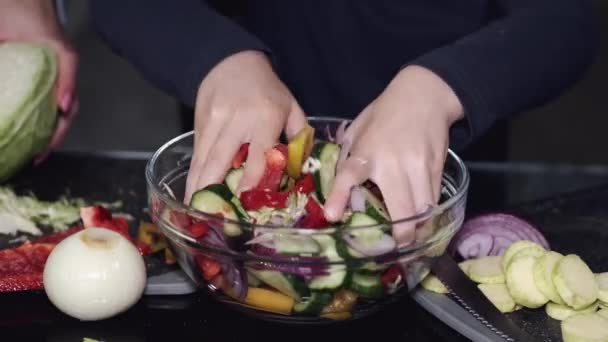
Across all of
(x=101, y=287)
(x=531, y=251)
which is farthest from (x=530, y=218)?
(x=101, y=287)

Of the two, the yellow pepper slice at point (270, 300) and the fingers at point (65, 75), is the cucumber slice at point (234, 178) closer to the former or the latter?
the yellow pepper slice at point (270, 300)

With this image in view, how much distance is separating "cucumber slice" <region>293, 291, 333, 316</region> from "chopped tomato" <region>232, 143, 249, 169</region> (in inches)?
8.5

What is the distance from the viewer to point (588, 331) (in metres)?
1.12

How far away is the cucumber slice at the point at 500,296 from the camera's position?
3.95ft

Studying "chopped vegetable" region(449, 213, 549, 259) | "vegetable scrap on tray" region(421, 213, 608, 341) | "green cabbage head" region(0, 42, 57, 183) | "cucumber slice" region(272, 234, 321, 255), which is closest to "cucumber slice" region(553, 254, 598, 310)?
"vegetable scrap on tray" region(421, 213, 608, 341)

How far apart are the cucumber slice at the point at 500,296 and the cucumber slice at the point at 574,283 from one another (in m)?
0.06

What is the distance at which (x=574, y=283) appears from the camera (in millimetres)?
1175

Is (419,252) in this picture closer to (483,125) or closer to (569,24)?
(483,125)

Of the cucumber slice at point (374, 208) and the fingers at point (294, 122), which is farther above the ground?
the fingers at point (294, 122)

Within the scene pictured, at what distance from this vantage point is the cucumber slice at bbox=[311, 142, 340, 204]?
118 cm

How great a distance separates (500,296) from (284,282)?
32 centimetres

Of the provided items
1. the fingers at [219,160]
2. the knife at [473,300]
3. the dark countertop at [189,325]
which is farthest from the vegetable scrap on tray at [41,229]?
the knife at [473,300]

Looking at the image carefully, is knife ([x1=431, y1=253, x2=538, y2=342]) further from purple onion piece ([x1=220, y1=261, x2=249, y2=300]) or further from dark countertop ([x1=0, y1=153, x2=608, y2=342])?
purple onion piece ([x1=220, y1=261, x2=249, y2=300])

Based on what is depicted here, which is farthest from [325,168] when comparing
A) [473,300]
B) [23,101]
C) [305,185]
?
[23,101]
